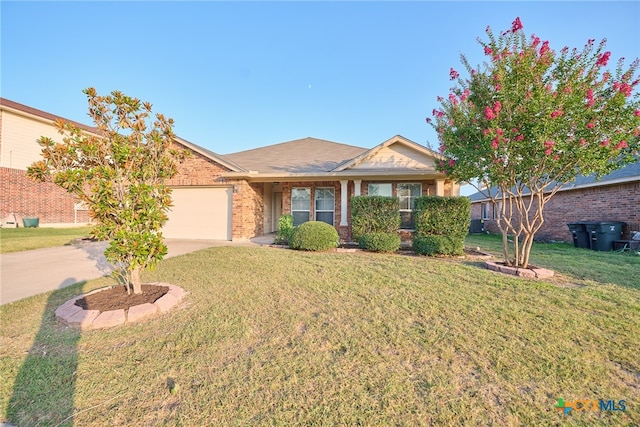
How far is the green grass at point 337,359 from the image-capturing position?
2021 millimetres

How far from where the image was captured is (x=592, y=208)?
35.3ft

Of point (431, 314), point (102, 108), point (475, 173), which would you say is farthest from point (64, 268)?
point (475, 173)

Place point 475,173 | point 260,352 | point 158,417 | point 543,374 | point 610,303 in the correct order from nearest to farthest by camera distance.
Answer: point 158,417 < point 543,374 < point 260,352 < point 610,303 < point 475,173

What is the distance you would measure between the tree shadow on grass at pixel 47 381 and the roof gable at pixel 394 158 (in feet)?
29.2

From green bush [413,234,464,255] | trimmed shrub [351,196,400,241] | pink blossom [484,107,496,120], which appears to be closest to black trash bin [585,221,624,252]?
green bush [413,234,464,255]

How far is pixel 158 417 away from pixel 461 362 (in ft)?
8.63

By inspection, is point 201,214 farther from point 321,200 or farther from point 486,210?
point 486,210

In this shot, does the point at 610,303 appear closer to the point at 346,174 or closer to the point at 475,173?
the point at 475,173

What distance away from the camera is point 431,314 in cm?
364

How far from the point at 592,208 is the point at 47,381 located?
15.8 m

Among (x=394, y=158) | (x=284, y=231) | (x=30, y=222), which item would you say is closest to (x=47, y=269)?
(x=284, y=231)

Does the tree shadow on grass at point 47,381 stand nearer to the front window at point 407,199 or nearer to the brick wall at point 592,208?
the front window at point 407,199

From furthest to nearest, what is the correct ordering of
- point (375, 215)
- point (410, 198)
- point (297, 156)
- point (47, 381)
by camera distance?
point (297, 156) < point (410, 198) < point (375, 215) < point (47, 381)

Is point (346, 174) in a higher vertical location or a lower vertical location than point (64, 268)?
higher
